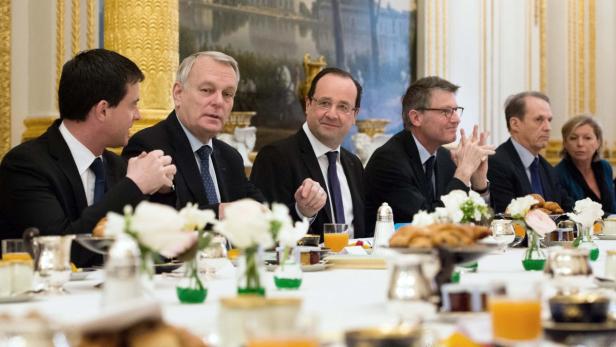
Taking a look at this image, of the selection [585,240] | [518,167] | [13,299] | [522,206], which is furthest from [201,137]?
[518,167]

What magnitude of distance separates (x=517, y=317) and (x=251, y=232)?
2.26ft

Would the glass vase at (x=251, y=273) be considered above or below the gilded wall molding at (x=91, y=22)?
below

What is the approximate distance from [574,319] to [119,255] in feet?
2.87

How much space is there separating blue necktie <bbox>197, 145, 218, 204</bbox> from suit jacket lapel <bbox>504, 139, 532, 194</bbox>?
2.68 meters

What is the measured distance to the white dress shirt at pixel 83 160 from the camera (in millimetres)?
4223

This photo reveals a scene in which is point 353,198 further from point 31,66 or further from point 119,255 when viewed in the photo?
point 119,255

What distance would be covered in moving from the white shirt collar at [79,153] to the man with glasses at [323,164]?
1368mm

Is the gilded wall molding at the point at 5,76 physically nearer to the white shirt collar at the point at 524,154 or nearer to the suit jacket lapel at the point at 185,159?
the suit jacket lapel at the point at 185,159

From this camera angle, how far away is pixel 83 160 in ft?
13.9

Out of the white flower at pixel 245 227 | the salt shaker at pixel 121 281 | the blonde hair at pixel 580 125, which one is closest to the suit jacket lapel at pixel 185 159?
the white flower at pixel 245 227

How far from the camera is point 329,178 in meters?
5.62

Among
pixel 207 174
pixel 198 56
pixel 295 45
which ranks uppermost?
pixel 295 45

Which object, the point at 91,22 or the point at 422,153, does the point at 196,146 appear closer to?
the point at 422,153

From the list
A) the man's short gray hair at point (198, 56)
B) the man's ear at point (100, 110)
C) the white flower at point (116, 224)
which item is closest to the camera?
the white flower at point (116, 224)
